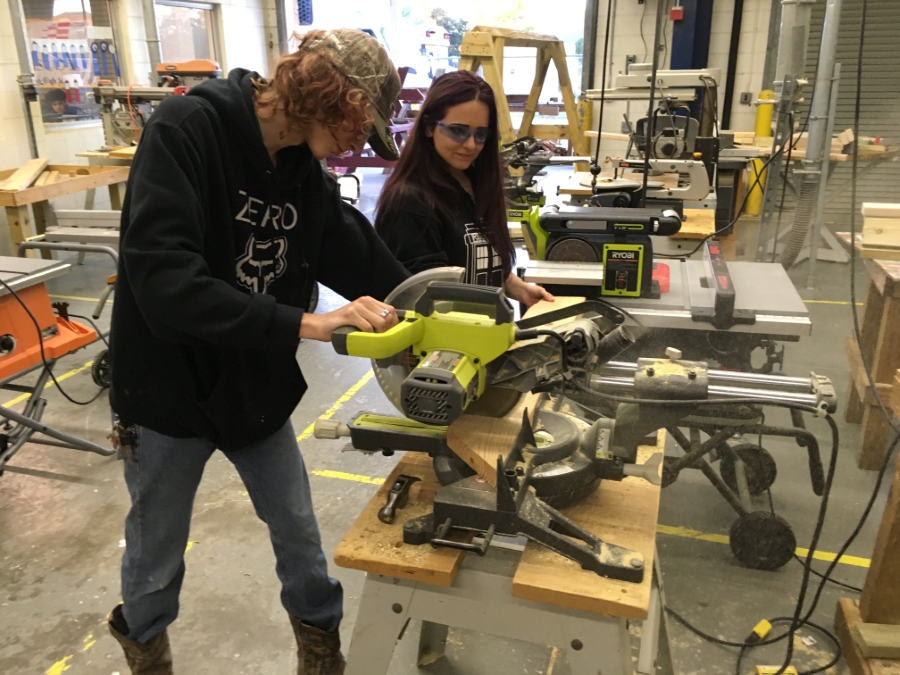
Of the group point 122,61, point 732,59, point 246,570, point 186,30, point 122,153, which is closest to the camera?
point 246,570

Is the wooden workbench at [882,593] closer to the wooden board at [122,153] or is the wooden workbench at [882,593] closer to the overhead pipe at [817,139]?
the overhead pipe at [817,139]

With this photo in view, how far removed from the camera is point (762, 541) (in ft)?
6.55

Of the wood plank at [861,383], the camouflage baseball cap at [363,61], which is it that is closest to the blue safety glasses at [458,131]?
the camouflage baseball cap at [363,61]

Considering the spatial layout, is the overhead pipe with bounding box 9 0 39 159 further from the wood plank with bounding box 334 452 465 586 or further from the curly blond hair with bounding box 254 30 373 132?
the wood plank with bounding box 334 452 465 586

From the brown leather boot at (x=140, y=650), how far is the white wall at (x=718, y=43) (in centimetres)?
634

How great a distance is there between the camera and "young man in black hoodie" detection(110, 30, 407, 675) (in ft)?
3.32

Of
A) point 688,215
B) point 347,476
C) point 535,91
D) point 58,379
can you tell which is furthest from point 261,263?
point 535,91

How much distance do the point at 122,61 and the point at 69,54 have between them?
50 centimetres

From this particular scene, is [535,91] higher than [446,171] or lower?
higher

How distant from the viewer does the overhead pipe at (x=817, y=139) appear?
378cm

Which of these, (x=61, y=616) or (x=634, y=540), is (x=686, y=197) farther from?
(x=61, y=616)

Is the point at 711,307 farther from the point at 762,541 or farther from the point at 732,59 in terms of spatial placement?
the point at 732,59

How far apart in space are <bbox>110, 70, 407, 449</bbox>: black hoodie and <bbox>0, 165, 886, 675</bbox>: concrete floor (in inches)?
31.5

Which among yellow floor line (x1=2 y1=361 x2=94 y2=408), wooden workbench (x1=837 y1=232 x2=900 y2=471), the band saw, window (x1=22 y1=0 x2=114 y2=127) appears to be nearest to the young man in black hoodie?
the band saw
